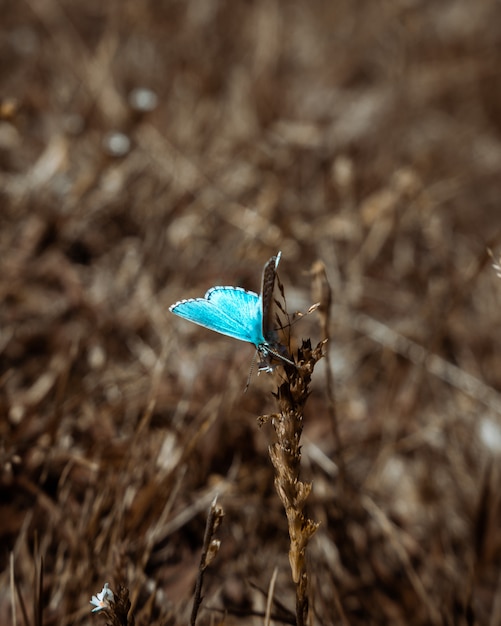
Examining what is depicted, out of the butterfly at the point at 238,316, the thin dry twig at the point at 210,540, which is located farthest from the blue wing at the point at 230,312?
the thin dry twig at the point at 210,540

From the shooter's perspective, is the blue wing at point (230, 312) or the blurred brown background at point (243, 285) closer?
the blue wing at point (230, 312)

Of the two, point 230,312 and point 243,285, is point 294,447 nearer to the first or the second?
point 230,312

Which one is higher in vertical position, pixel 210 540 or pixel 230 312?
pixel 230 312

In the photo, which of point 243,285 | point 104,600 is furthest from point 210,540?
point 243,285

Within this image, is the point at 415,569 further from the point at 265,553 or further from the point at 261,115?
the point at 261,115

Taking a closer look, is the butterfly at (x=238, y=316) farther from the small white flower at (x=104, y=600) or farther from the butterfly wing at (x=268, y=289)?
the small white flower at (x=104, y=600)

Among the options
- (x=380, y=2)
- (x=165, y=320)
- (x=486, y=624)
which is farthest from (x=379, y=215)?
(x=380, y=2)

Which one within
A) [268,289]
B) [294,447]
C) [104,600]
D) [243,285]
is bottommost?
[104,600]
